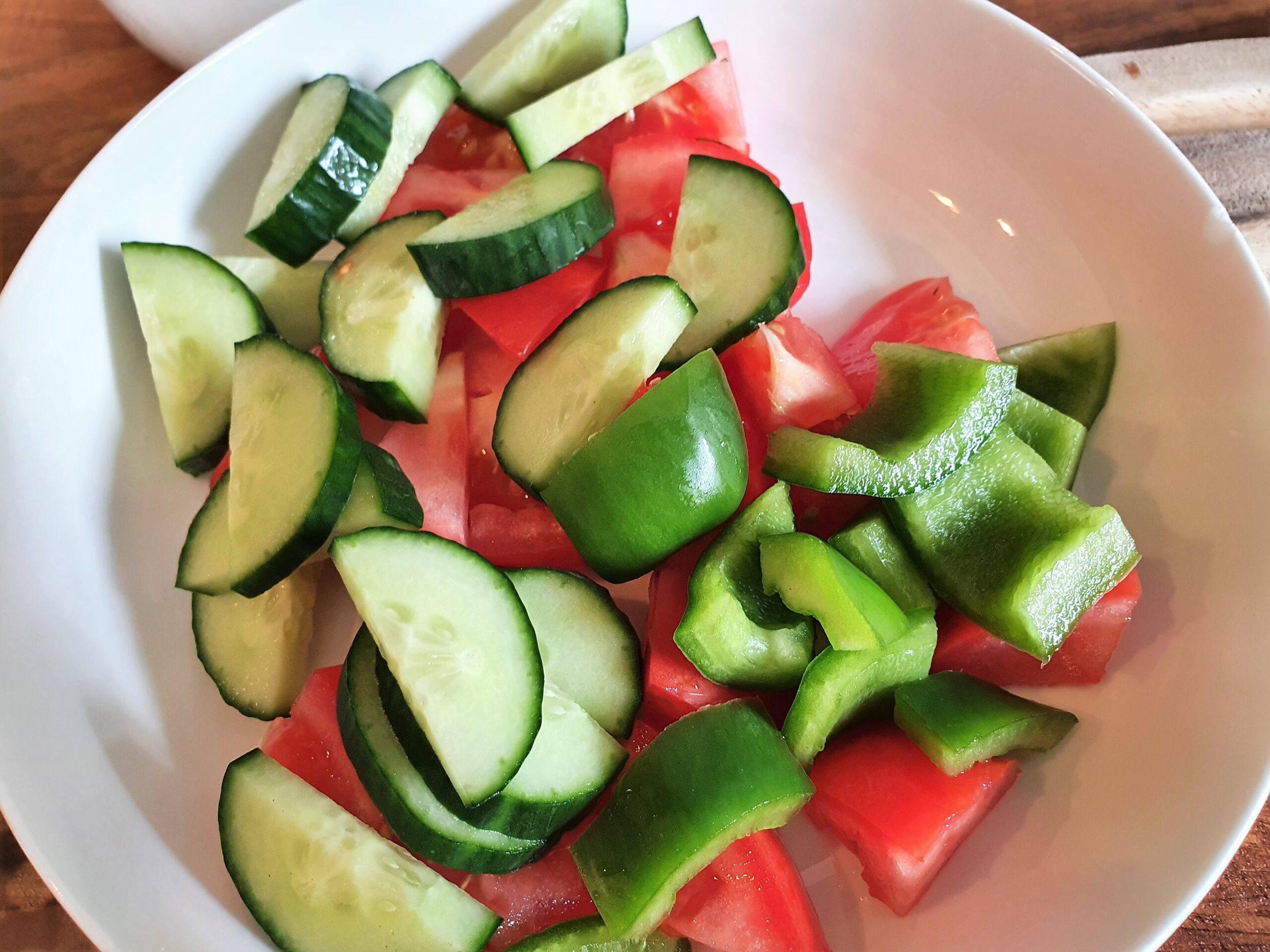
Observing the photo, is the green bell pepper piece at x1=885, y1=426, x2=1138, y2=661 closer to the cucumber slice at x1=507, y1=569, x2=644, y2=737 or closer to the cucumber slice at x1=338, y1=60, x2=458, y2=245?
the cucumber slice at x1=507, y1=569, x2=644, y2=737

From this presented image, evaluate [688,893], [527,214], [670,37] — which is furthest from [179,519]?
[670,37]

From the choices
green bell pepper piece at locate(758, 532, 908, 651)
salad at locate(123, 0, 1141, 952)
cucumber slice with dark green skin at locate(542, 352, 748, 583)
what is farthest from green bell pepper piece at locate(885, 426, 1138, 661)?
cucumber slice with dark green skin at locate(542, 352, 748, 583)

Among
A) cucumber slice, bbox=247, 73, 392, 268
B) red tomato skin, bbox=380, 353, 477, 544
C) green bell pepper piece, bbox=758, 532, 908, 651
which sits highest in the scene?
cucumber slice, bbox=247, 73, 392, 268

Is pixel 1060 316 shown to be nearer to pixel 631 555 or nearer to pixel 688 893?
pixel 631 555

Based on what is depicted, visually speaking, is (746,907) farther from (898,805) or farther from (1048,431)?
(1048,431)

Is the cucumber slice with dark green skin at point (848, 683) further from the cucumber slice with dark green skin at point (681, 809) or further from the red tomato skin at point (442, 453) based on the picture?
the red tomato skin at point (442, 453)

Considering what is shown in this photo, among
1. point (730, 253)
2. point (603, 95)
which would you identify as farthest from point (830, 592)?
point (603, 95)
